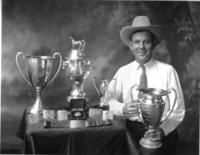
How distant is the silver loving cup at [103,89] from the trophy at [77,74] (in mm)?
69

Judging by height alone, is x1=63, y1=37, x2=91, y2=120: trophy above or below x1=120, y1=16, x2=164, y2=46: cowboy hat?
below

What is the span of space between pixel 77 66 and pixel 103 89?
0.62 feet

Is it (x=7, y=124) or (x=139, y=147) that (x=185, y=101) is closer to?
(x=139, y=147)

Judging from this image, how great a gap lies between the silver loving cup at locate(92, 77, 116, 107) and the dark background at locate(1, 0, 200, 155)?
3 centimetres

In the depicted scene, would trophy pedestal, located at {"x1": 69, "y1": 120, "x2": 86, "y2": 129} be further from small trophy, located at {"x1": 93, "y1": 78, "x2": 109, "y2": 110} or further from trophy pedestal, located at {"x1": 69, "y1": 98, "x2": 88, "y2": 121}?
small trophy, located at {"x1": 93, "y1": 78, "x2": 109, "y2": 110}

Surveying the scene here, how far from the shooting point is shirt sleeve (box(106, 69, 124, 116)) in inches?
56.6

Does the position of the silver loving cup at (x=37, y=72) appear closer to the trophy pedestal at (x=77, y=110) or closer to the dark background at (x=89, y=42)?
the dark background at (x=89, y=42)

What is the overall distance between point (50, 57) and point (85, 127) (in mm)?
400

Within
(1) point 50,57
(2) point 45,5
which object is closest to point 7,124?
(1) point 50,57

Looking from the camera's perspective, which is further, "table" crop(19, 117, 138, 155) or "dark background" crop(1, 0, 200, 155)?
"dark background" crop(1, 0, 200, 155)

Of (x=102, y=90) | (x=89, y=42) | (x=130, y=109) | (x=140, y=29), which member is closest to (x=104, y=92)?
(x=102, y=90)

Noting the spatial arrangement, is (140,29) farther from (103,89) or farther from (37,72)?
(37,72)

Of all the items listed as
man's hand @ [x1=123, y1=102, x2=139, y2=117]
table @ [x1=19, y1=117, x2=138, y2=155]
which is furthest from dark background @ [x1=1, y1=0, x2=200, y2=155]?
table @ [x1=19, y1=117, x2=138, y2=155]

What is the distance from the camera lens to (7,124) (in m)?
1.46
